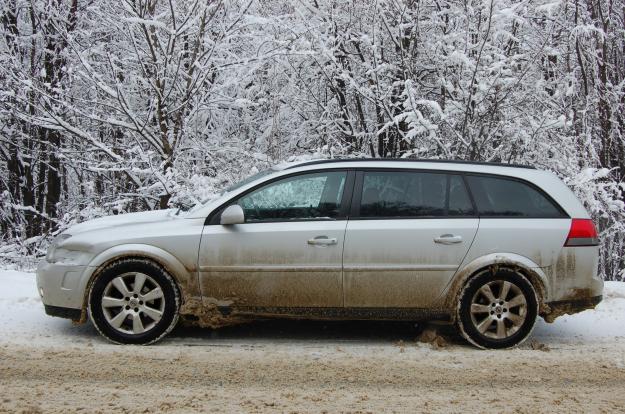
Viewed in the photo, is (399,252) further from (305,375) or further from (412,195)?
(305,375)

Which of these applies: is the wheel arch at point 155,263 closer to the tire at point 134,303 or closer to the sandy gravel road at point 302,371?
the tire at point 134,303

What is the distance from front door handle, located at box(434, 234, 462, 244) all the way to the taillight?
92cm

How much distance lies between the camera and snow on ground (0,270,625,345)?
5.63 m

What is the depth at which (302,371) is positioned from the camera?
481cm

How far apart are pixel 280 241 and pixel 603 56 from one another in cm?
1052

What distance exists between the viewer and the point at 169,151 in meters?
10.5

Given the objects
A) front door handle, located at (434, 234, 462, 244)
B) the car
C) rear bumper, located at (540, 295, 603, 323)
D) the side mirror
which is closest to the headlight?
the car

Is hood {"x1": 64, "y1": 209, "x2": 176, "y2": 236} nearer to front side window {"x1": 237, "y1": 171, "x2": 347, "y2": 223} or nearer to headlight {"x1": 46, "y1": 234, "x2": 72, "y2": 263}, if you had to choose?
headlight {"x1": 46, "y1": 234, "x2": 72, "y2": 263}

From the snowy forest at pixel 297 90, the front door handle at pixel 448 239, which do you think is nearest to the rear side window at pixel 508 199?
the front door handle at pixel 448 239

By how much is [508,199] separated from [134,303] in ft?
10.7

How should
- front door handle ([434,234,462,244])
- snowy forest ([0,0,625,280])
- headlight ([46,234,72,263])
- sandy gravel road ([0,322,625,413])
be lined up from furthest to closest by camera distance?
snowy forest ([0,0,625,280]) → headlight ([46,234,72,263]) → front door handle ([434,234,462,244]) → sandy gravel road ([0,322,625,413])

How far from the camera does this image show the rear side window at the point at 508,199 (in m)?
5.66

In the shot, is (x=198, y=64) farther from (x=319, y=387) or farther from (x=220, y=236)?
(x=319, y=387)

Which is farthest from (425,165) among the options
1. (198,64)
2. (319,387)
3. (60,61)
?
(60,61)
